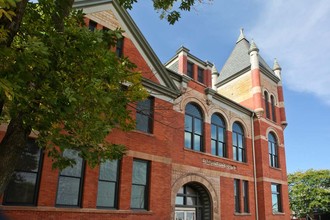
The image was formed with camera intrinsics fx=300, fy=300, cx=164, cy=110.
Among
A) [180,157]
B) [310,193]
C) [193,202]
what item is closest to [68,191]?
[180,157]

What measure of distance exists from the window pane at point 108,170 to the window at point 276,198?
14.3m

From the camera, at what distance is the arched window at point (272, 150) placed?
23.7 meters

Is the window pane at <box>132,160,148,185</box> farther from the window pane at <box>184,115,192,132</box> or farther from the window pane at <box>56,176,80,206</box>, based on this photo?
the window pane at <box>184,115,192,132</box>

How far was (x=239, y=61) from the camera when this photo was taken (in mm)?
27469

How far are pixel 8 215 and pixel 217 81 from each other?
22.3 m

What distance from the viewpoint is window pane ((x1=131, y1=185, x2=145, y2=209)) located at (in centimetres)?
1328

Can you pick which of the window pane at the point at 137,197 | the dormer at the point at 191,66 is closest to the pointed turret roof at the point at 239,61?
the dormer at the point at 191,66

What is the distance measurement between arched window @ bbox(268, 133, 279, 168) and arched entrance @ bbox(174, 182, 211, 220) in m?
7.97

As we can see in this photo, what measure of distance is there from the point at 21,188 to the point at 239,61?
22.1 metres

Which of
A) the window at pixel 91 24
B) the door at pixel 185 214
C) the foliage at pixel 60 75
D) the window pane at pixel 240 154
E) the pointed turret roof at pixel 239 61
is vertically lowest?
the door at pixel 185 214

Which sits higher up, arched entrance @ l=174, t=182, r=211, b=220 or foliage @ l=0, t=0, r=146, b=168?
foliage @ l=0, t=0, r=146, b=168

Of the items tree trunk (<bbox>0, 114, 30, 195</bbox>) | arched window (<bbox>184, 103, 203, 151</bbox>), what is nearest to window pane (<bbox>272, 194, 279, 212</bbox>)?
arched window (<bbox>184, 103, 203, 151</bbox>)

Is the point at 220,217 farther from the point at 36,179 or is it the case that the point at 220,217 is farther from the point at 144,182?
the point at 36,179

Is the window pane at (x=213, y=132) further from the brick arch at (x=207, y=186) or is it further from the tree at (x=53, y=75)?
the tree at (x=53, y=75)
